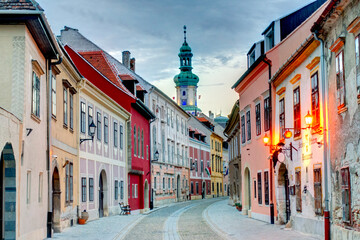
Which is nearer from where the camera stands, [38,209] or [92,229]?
[38,209]

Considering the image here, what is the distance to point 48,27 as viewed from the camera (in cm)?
1680

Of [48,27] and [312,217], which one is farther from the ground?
[48,27]

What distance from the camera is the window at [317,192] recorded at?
18078 mm

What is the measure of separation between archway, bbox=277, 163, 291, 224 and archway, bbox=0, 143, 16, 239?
11.9 m

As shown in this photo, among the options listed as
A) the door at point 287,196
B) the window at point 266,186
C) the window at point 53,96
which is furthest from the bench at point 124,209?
the window at point 53,96

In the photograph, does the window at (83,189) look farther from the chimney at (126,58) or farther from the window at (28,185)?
the chimney at (126,58)

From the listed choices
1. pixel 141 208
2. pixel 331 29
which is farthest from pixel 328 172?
pixel 141 208

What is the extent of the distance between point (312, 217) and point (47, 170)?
868 cm

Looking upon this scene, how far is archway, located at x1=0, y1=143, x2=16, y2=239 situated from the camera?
1522cm

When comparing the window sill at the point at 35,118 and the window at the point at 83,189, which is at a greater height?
the window sill at the point at 35,118

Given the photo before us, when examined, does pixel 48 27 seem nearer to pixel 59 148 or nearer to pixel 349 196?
pixel 59 148

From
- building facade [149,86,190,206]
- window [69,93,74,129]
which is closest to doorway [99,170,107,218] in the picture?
window [69,93,74,129]

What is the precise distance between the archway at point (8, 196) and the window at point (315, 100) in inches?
346

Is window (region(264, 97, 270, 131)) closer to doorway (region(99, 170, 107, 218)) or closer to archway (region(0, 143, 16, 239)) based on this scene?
doorway (region(99, 170, 107, 218))
